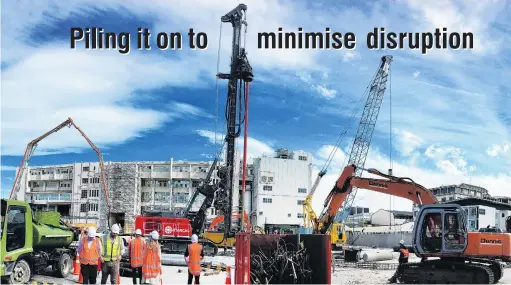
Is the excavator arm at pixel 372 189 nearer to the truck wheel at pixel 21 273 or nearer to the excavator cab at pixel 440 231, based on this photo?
the excavator cab at pixel 440 231

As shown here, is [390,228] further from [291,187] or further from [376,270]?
[376,270]

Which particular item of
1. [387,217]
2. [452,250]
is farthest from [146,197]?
[452,250]

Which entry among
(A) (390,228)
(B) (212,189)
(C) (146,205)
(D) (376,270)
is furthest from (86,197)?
(D) (376,270)

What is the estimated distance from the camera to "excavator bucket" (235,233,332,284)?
55.5 ft

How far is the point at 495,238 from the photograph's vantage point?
19.9 m

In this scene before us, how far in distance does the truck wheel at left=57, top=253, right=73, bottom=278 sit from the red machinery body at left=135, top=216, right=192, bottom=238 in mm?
14290

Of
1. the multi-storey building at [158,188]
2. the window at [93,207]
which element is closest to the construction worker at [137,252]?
the multi-storey building at [158,188]

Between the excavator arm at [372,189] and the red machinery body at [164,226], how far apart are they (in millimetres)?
8912

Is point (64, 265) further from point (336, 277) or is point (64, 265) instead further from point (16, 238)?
point (336, 277)

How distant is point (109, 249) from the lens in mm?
15008

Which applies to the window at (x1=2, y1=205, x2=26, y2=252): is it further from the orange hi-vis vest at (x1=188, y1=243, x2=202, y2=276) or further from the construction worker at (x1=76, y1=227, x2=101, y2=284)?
the orange hi-vis vest at (x1=188, y1=243, x2=202, y2=276)

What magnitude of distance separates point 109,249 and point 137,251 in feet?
2.83

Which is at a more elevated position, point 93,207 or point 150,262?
point 150,262

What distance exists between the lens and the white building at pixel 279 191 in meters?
90.5
